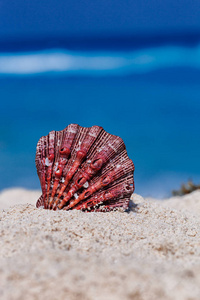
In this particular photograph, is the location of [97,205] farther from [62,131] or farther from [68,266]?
[68,266]

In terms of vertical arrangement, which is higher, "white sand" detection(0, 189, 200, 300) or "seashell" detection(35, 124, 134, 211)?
"seashell" detection(35, 124, 134, 211)

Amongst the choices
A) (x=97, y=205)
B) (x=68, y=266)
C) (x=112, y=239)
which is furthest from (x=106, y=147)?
(x=68, y=266)

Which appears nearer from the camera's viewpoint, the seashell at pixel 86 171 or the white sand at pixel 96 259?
the white sand at pixel 96 259

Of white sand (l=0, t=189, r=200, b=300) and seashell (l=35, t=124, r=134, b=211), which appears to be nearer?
white sand (l=0, t=189, r=200, b=300)

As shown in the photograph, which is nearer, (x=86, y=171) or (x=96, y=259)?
(x=96, y=259)
